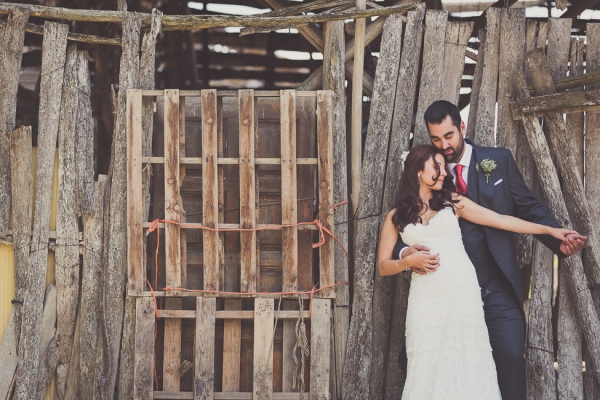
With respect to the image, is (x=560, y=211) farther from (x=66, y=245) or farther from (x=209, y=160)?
(x=66, y=245)

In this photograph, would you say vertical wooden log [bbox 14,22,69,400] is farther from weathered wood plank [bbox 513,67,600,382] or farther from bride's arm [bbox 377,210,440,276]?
weathered wood plank [bbox 513,67,600,382]

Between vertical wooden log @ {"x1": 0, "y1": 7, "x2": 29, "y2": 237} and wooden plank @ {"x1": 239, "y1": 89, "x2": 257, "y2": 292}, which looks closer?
wooden plank @ {"x1": 239, "y1": 89, "x2": 257, "y2": 292}

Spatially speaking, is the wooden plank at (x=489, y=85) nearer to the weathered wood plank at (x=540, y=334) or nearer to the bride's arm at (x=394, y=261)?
the weathered wood plank at (x=540, y=334)

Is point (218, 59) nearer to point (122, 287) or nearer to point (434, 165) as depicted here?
point (122, 287)

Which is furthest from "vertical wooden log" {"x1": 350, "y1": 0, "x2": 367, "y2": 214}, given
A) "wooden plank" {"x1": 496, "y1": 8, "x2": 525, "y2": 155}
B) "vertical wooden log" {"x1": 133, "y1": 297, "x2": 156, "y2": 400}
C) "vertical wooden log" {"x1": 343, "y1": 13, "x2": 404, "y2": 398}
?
"vertical wooden log" {"x1": 133, "y1": 297, "x2": 156, "y2": 400}

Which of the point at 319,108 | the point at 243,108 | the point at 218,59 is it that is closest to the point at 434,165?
the point at 319,108

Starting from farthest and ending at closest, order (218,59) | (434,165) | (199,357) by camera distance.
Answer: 1. (218,59)
2. (199,357)
3. (434,165)

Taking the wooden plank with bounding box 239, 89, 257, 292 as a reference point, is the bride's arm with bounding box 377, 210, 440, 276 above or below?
below

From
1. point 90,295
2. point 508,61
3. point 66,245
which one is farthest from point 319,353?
point 508,61

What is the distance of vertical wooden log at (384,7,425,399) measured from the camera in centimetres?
525

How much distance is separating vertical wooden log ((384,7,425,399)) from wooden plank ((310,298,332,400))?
49 centimetres

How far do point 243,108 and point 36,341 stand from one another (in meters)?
2.20

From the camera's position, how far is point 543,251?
518 centimetres

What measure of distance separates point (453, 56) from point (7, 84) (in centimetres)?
322
